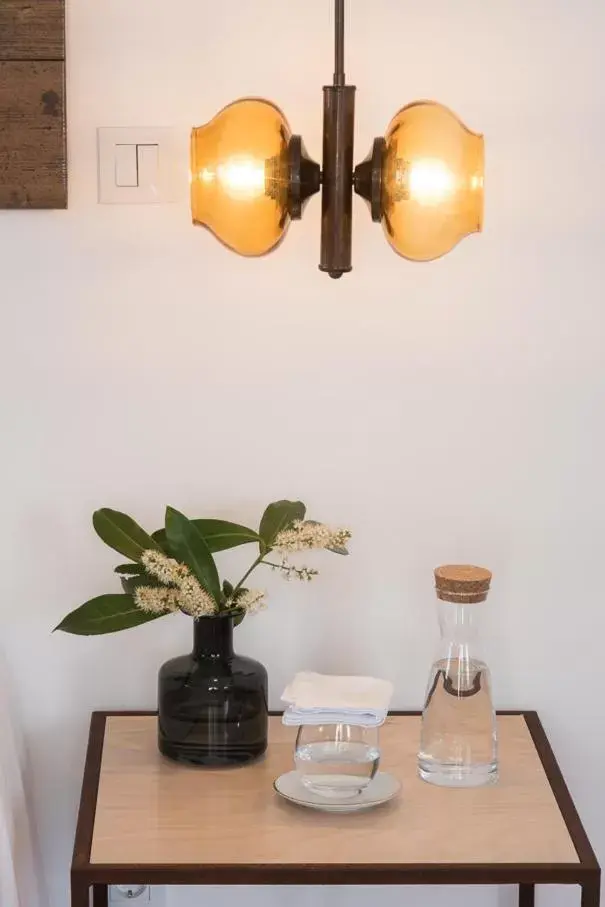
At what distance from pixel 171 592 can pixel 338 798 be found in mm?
295

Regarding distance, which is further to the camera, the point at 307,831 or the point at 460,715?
the point at 460,715

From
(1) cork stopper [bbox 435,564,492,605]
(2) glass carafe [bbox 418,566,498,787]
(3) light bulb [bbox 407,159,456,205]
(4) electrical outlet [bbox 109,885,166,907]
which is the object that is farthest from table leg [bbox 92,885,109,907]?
(3) light bulb [bbox 407,159,456,205]

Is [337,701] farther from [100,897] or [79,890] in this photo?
[100,897]

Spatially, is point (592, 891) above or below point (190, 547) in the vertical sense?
below

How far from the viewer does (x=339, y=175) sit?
1409 millimetres

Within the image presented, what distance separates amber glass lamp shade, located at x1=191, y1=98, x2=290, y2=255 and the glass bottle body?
0.50m

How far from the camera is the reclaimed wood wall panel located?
156cm

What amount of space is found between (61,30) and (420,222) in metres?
0.54

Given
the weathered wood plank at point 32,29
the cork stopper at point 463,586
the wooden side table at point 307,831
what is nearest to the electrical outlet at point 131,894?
the wooden side table at point 307,831

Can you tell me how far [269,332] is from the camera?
5.35ft

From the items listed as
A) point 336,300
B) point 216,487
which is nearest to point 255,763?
point 216,487

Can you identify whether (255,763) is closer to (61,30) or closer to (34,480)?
(34,480)

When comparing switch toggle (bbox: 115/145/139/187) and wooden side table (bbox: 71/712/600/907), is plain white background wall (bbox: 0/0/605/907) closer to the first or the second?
switch toggle (bbox: 115/145/139/187)

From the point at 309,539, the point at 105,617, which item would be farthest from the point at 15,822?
the point at 309,539
